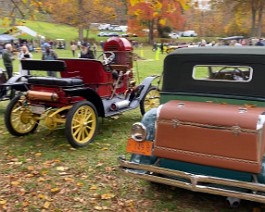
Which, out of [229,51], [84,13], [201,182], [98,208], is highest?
[84,13]

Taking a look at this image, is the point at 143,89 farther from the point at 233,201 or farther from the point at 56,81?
the point at 233,201

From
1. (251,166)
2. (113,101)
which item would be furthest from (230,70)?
(113,101)

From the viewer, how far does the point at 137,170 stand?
398cm

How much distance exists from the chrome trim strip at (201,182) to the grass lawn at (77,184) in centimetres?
45

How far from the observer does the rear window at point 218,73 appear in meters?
4.22

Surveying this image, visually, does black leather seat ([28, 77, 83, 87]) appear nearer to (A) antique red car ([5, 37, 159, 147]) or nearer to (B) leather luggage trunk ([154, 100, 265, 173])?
(A) antique red car ([5, 37, 159, 147])

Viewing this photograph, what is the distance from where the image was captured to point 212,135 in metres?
3.45

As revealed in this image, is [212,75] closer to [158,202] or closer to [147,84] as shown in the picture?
[158,202]

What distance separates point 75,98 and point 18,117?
1.16 m

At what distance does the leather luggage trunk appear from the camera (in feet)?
10.8

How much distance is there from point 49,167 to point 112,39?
357cm

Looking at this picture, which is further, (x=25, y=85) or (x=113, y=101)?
(x=113, y=101)

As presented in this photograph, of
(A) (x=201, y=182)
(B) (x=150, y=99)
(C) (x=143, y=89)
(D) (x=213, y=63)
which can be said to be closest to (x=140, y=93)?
(C) (x=143, y=89)

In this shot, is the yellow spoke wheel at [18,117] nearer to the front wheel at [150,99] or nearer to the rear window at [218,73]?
the front wheel at [150,99]
